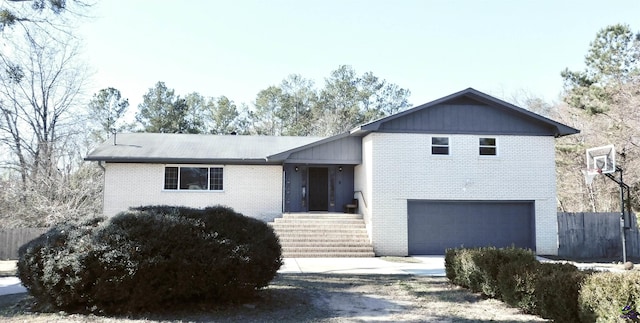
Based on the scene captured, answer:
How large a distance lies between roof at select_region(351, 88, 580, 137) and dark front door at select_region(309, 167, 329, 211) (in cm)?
323

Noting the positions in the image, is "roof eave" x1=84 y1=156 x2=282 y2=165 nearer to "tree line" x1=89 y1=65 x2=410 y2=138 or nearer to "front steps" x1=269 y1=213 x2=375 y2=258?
"front steps" x1=269 y1=213 x2=375 y2=258

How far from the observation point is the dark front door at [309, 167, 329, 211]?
20719mm

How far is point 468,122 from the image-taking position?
18.0 meters

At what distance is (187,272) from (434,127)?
41.8ft

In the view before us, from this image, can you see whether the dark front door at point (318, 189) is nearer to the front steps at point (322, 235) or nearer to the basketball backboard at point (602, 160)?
the front steps at point (322, 235)

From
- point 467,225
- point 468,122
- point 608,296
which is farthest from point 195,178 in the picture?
point 608,296

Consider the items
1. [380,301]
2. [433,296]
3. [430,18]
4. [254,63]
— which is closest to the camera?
[380,301]

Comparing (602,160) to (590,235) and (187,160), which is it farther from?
(187,160)

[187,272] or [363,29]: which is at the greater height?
[363,29]

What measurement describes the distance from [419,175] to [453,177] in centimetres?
133

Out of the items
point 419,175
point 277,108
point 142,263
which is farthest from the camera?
point 277,108

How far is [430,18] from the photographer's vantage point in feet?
55.3

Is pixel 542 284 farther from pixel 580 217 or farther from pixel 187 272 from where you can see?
pixel 580 217

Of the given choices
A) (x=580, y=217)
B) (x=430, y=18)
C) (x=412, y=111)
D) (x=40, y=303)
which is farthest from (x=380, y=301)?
(x=580, y=217)
